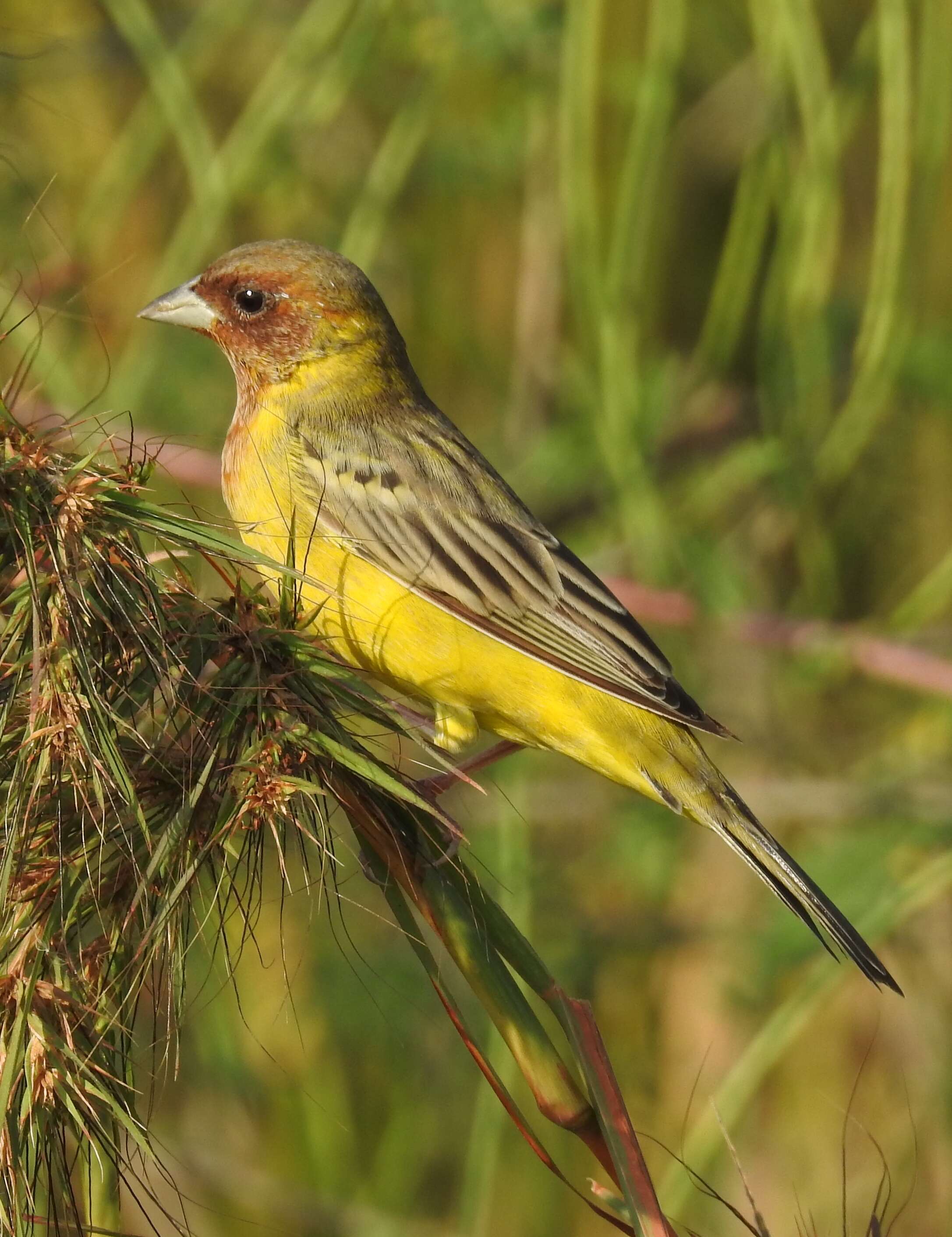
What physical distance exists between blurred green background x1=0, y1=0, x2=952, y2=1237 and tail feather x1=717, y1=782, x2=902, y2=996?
0.72 m

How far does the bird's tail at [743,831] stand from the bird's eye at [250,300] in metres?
1.74

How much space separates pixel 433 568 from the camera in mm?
3764

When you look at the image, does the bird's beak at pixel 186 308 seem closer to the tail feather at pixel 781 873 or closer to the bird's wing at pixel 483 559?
the bird's wing at pixel 483 559

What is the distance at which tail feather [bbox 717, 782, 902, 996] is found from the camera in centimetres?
330

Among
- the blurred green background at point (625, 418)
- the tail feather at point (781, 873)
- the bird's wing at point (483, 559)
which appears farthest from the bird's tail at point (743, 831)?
the blurred green background at point (625, 418)

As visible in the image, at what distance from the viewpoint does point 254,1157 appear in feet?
20.9

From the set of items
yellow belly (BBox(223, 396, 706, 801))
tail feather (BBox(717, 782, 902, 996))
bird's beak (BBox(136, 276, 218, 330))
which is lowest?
tail feather (BBox(717, 782, 902, 996))

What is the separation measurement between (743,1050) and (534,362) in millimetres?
3197

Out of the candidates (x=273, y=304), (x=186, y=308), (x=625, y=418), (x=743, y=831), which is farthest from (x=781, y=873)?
(x=186, y=308)

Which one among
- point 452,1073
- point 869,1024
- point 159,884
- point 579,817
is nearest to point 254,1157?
point 452,1073

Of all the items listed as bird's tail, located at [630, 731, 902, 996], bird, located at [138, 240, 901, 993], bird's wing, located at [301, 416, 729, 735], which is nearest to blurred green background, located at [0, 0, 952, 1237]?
bird, located at [138, 240, 901, 993]

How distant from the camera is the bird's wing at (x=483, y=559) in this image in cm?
373

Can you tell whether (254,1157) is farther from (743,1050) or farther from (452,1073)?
(743,1050)

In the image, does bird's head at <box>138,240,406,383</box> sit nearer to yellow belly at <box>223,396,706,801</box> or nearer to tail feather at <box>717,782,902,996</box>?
yellow belly at <box>223,396,706,801</box>
